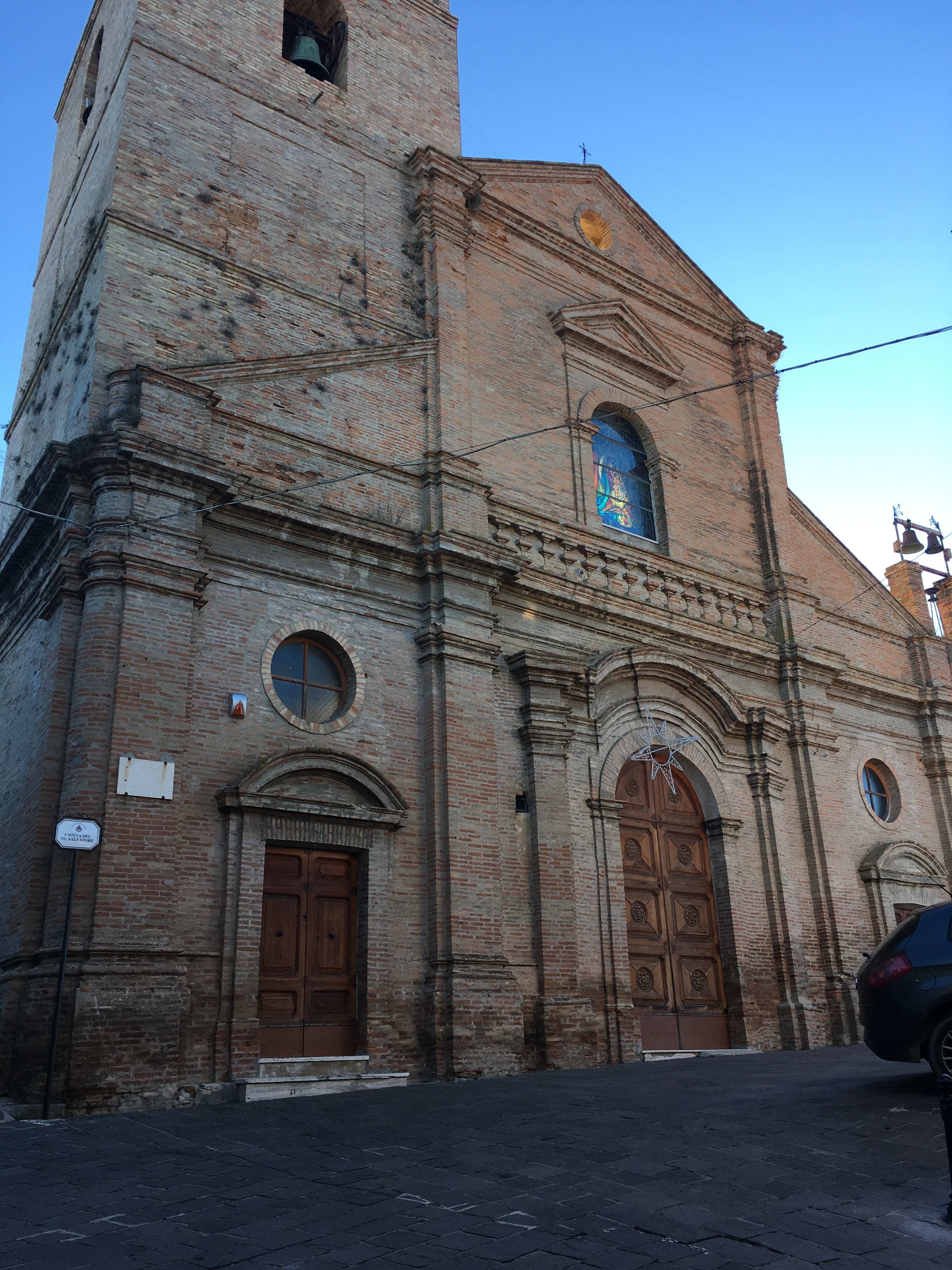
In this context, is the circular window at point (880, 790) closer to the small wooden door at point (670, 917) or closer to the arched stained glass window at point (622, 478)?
the small wooden door at point (670, 917)

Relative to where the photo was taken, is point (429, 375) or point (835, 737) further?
point (835, 737)

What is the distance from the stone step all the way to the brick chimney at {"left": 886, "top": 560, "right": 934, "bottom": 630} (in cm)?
1388

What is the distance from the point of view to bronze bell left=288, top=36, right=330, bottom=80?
14.2 meters

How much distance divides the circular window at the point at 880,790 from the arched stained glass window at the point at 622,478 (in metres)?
5.35

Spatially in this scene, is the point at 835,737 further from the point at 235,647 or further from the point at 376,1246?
the point at 376,1246

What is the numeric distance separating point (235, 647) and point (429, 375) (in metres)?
4.92

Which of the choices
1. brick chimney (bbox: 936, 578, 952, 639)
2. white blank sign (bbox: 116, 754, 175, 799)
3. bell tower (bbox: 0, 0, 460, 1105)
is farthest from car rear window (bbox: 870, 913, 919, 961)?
brick chimney (bbox: 936, 578, 952, 639)

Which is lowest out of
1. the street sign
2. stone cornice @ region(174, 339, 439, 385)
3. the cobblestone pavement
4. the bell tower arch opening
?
the cobblestone pavement

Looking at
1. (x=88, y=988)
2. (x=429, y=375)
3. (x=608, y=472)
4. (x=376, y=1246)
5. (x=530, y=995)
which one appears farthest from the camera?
(x=608, y=472)

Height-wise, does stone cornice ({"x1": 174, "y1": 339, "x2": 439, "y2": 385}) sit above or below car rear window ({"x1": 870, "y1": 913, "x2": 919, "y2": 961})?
above

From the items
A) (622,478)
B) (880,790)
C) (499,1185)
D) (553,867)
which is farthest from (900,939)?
(880,790)

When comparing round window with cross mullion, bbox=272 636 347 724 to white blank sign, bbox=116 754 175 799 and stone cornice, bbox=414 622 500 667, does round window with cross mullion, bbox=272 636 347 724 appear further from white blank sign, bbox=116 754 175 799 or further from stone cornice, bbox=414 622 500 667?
white blank sign, bbox=116 754 175 799

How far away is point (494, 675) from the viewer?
12.4 metres

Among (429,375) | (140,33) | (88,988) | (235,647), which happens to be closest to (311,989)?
(88,988)
